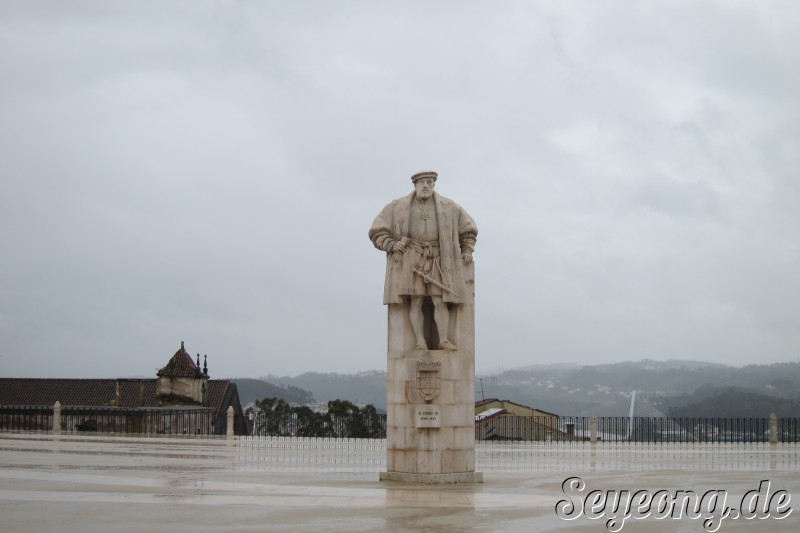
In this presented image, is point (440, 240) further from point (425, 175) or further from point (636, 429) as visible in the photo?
point (636, 429)

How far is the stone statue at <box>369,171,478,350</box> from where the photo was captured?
13602 mm

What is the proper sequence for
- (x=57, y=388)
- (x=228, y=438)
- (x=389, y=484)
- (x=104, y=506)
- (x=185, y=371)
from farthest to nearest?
(x=57, y=388) < (x=185, y=371) < (x=228, y=438) < (x=389, y=484) < (x=104, y=506)

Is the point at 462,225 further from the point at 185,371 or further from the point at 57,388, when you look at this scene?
the point at 57,388

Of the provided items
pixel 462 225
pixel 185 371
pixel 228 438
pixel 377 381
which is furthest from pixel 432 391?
pixel 377 381

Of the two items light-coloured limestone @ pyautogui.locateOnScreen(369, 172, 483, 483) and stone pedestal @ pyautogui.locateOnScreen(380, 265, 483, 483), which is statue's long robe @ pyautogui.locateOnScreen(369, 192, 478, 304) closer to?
light-coloured limestone @ pyautogui.locateOnScreen(369, 172, 483, 483)

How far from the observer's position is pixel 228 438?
29.7 m

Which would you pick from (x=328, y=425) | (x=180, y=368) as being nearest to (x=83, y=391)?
(x=180, y=368)

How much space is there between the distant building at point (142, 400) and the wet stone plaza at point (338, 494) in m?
17.2

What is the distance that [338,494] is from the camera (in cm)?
1108

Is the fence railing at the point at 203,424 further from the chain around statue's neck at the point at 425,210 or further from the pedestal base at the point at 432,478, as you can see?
the chain around statue's neck at the point at 425,210

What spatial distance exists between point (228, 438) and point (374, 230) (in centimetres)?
1761

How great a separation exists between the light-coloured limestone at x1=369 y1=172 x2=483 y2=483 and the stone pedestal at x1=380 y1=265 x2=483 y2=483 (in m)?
0.01

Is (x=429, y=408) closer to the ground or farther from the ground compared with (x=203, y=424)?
farther from the ground

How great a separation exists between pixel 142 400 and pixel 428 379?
3588cm
